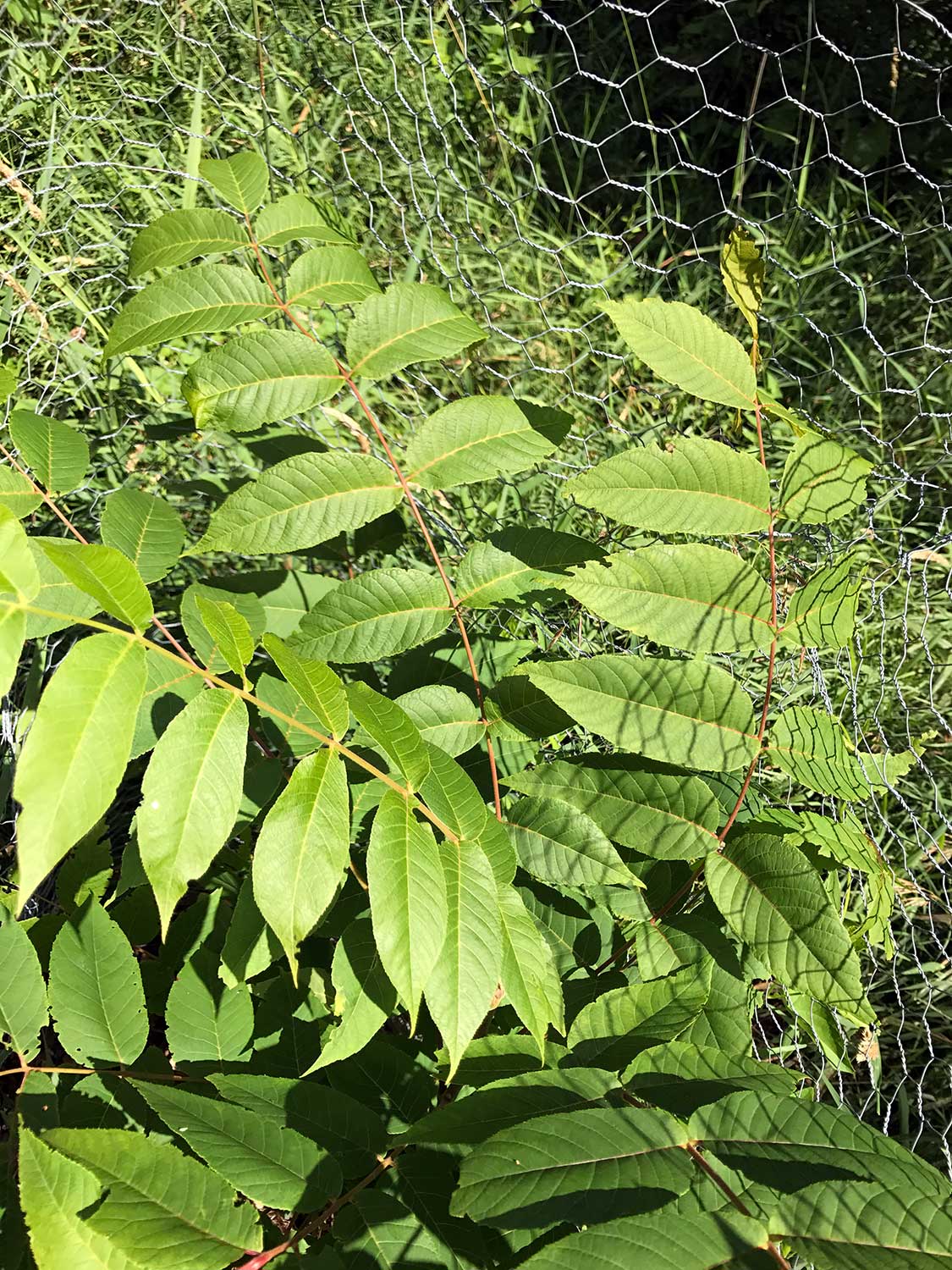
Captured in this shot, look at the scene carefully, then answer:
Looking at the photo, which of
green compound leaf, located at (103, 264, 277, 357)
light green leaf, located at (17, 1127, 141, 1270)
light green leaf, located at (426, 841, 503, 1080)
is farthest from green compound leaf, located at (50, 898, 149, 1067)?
green compound leaf, located at (103, 264, 277, 357)

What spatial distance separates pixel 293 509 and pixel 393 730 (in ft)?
1.15

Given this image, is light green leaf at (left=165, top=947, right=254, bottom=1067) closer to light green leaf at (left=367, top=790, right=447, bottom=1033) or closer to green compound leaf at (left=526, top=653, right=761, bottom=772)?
light green leaf at (left=367, top=790, right=447, bottom=1033)

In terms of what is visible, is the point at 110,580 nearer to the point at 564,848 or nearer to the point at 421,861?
the point at 421,861

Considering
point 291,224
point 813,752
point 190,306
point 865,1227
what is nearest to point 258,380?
point 190,306

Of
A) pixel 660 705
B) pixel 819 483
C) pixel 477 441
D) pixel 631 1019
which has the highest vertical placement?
pixel 477 441

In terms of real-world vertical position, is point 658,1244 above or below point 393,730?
below

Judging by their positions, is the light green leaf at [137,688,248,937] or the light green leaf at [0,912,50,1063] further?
the light green leaf at [0,912,50,1063]

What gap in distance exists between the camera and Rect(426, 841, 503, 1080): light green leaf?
0.73 meters

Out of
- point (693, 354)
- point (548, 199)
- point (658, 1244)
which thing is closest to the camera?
point (658, 1244)

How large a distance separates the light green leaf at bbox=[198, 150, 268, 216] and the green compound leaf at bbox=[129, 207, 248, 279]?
0.11 feet

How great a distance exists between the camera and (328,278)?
1112mm

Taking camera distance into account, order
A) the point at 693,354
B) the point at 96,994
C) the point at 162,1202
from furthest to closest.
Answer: the point at 693,354 < the point at 96,994 < the point at 162,1202

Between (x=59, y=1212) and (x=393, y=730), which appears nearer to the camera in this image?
(x=59, y=1212)

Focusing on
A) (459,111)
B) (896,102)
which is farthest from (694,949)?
(896,102)
